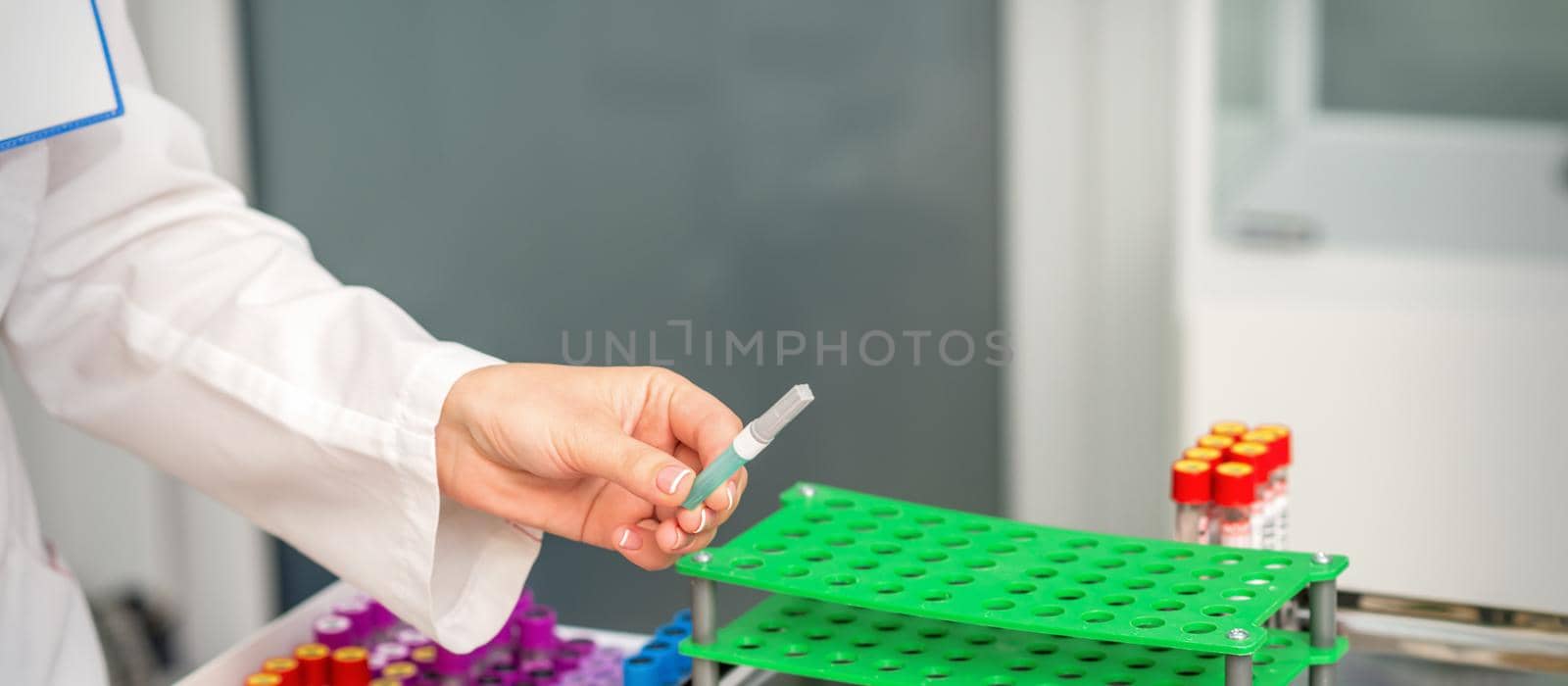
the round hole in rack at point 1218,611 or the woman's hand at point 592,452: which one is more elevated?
the woman's hand at point 592,452

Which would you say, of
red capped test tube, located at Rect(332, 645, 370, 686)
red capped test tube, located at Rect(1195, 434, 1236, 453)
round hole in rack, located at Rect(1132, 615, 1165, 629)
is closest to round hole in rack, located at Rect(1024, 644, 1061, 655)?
round hole in rack, located at Rect(1132, 615, 1165, 629)

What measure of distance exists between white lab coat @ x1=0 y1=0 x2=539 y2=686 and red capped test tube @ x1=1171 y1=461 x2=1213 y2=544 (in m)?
0.43

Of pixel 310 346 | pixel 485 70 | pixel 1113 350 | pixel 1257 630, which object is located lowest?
pixel 1113 350

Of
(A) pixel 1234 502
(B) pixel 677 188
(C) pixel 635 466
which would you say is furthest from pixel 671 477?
(B) pixel 677 188

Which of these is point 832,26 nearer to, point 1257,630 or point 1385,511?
point 1385,511

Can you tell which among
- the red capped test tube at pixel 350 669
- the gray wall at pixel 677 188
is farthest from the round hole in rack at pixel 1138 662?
the gray wall at pixel 677 188

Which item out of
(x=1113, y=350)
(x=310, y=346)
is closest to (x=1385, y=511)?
(x=1113, y=350)

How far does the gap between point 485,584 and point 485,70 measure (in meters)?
1.26

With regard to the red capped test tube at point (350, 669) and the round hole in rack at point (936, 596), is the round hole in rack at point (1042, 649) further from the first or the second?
the red capped test tube at point (350, 669)

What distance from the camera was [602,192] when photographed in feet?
7.06

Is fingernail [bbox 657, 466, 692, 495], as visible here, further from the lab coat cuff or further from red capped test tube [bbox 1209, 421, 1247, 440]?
red capped test tube [bbox 1209, 421, 1247, 440]

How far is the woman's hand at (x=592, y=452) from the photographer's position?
2.96 ft

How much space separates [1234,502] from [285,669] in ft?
2.16

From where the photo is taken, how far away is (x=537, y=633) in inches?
46.1
